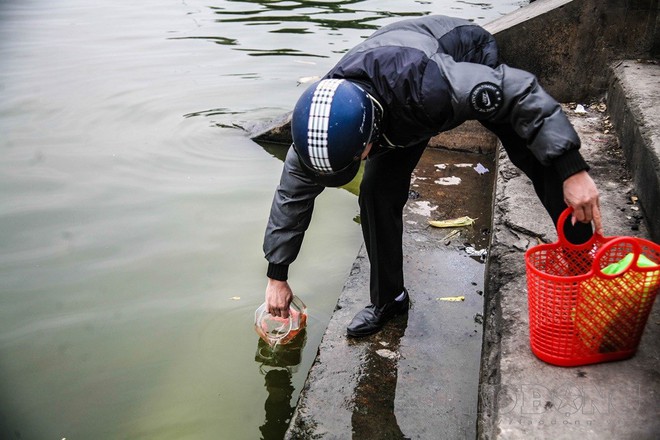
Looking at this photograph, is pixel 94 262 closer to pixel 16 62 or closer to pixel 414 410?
pixel 414 410

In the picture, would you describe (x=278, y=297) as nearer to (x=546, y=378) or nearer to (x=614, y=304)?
(x=546, y=378)

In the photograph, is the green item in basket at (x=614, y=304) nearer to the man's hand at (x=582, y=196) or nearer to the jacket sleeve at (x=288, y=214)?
the man's hand at (x=582, y=196)

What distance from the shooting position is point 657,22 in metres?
4.53

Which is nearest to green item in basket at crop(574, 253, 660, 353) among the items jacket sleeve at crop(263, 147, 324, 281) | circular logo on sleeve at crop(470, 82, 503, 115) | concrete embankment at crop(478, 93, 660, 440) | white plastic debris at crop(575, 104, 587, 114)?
concrete embankment at crop(478, 93, 660, 440)

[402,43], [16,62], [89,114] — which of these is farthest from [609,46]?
[16,62]

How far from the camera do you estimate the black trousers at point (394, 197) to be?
96.7 inches

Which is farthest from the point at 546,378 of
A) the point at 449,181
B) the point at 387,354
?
the point at 449,181

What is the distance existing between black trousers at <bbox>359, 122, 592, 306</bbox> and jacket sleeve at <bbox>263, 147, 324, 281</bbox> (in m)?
0.29

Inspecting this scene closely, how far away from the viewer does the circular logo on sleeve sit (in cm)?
221

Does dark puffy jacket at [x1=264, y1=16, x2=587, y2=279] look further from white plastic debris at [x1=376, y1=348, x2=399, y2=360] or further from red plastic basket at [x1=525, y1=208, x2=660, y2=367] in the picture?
white plastic debris at [x1=376, y1=348, x2=399, y2=360]

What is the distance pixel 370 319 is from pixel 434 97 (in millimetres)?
1244

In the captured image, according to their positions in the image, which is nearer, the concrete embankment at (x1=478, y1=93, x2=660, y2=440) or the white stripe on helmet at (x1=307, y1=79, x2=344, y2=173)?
the concrete embankment at (x1=478, y1=93, x2=660, y2=440)

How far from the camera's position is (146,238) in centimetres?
444

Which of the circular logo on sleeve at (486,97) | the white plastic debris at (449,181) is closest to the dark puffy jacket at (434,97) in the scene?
the circular logo on sleeve at (486,97)
